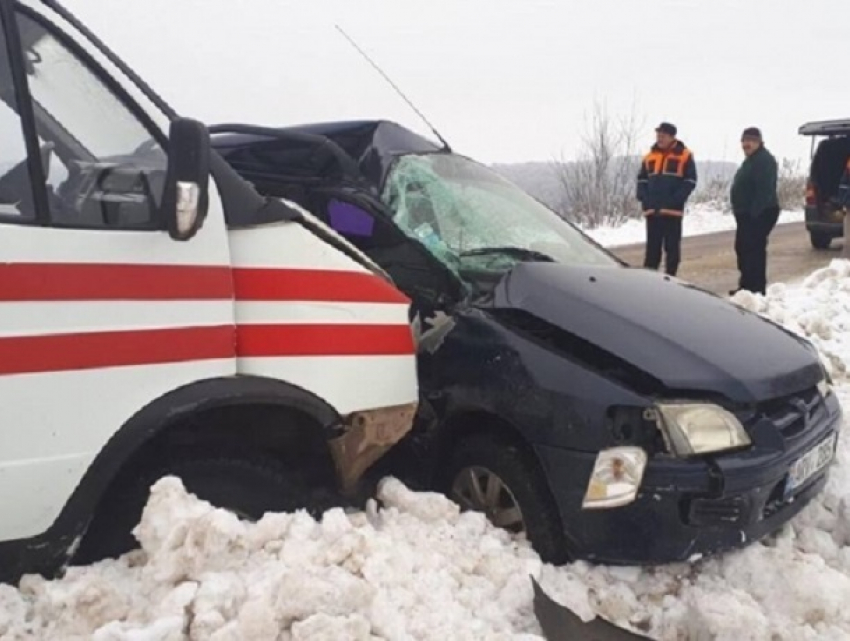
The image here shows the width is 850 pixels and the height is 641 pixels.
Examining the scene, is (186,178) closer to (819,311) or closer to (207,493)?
(207,493)

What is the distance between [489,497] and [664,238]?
764cm

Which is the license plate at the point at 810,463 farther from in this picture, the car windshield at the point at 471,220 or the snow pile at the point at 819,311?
the snow pile at the point at 819,311

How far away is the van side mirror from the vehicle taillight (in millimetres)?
14431

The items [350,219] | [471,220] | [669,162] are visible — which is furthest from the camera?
[669,162]

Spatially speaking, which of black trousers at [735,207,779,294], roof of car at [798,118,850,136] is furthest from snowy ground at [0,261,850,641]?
roof of car at [798,118,850,136]

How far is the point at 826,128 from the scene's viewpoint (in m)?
14.2

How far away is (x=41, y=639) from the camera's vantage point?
7.61 feet

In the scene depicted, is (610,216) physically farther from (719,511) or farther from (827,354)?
(719,511)

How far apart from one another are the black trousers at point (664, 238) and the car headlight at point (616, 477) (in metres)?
7.47

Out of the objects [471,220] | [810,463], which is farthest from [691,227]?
[810,463]

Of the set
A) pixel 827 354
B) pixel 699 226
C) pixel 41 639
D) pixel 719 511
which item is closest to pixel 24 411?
pixel 41 639

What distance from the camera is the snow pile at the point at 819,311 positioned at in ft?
20.6

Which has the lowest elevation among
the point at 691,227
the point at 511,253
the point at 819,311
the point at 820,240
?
the point at 691,227

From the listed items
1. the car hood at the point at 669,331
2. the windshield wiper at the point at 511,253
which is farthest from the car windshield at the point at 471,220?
the car hood at the point at 669,331
